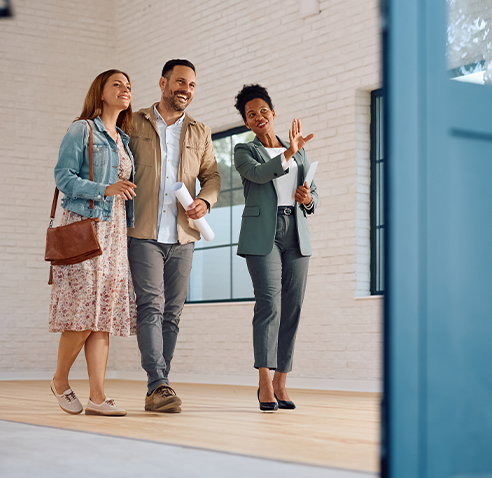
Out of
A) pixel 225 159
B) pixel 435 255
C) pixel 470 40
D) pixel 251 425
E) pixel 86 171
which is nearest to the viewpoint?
pixel 435 255

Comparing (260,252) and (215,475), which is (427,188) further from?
(260,252)

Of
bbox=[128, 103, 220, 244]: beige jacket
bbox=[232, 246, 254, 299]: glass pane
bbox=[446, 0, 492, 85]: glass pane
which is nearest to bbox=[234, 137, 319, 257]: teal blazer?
bbox=[128, 103, 220, 244]: beige jacket

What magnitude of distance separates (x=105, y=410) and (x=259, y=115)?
144 cm

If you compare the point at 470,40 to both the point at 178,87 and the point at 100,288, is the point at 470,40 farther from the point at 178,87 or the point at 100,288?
the point at 178,87

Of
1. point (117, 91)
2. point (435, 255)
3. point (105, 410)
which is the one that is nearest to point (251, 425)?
point (105, 410)

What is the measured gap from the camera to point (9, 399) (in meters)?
4.20

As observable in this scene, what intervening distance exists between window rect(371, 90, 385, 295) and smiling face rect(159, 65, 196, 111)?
228 cm

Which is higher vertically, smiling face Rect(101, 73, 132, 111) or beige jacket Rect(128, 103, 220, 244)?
smiling face Rect(101, 73, 132, 111)

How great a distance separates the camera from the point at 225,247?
21.5 feet

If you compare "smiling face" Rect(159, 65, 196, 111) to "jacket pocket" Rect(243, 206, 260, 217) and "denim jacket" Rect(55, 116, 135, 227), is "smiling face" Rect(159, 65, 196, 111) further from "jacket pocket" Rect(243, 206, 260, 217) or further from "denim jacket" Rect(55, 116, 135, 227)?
"jacket pocket" Rect(243, 206, 260, 217)

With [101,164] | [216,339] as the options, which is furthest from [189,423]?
[216,339]

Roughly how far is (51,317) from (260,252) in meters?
0.89

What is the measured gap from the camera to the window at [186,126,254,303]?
6426mm

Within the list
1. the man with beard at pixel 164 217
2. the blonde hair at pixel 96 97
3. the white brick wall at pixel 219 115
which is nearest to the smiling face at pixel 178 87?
the man with beard at pixel 164 217
